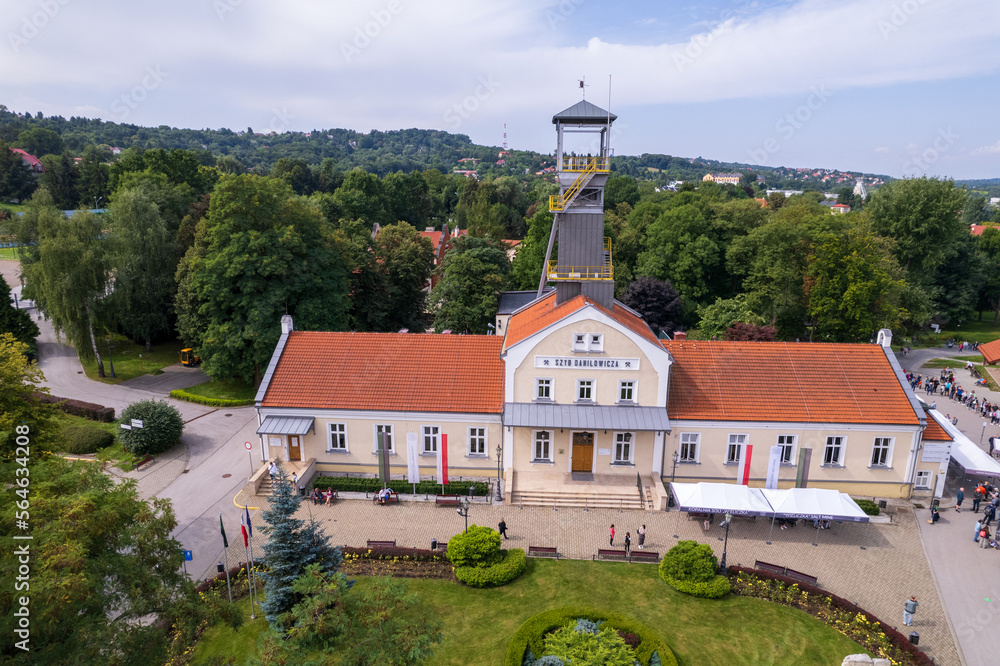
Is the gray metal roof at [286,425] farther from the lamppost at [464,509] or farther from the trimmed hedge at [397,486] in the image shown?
the lamppost at [464,509]

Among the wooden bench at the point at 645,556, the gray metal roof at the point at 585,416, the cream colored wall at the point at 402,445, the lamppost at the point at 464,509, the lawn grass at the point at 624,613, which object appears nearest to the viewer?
the lawn grass at the point at 624,613

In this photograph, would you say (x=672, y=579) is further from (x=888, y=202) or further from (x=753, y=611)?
(x=888, y=202)

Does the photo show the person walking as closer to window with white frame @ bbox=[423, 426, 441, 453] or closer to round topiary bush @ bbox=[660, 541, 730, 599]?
round topiary bush @ bbox=[660, 541, 730, 599]

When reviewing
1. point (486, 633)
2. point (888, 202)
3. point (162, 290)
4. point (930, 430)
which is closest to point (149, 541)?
point (486, 633)

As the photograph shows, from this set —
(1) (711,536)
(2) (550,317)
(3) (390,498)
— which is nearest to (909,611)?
(1) (711,536)

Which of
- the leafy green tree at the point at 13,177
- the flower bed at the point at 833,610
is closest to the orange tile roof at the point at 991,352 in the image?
the flower bed at the point at 833,610

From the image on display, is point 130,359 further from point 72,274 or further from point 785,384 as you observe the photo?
point 785,384
